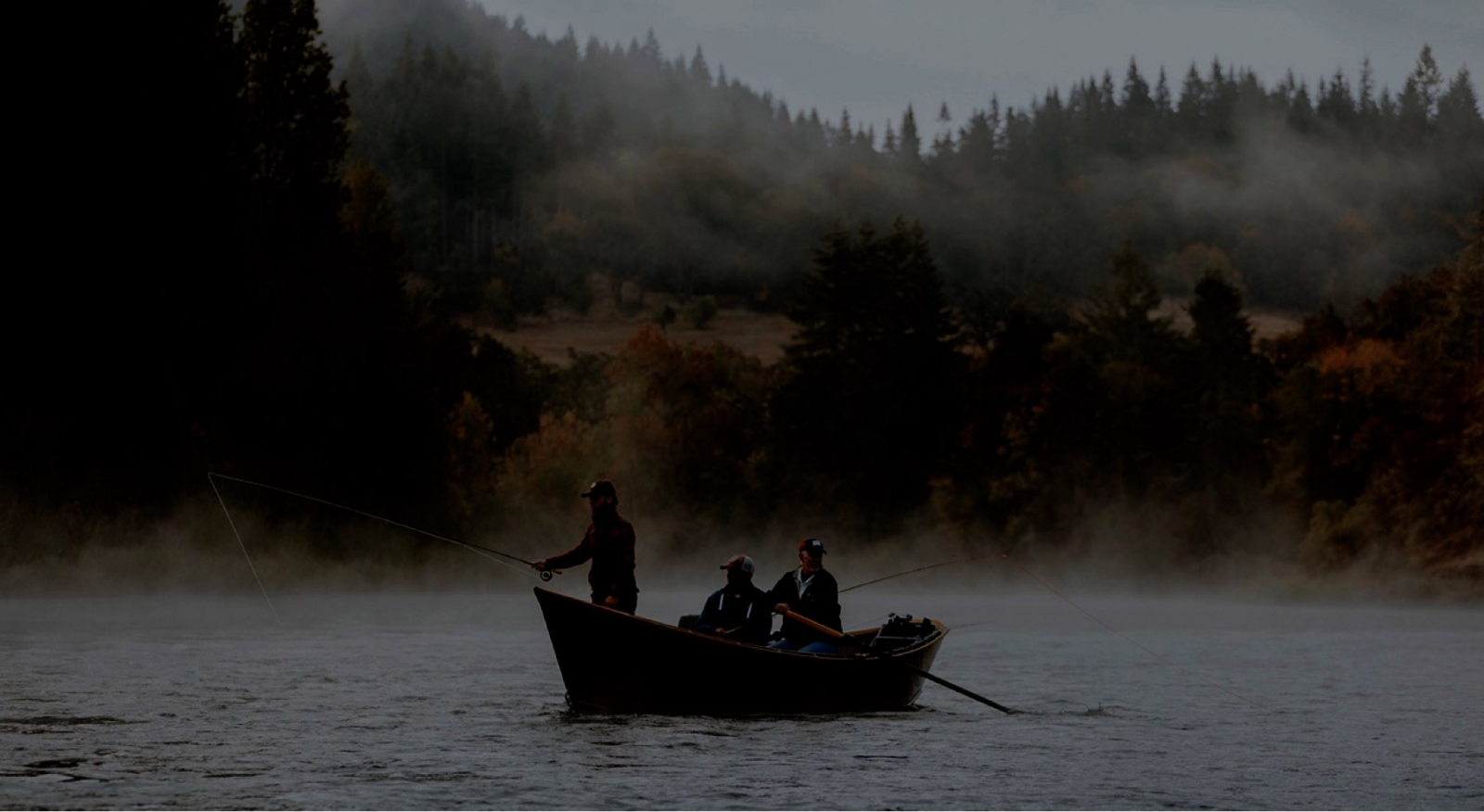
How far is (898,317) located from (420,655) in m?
60.8

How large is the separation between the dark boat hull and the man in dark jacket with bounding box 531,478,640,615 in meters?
0.61

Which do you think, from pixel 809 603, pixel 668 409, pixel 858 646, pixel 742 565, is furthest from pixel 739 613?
pixel 668 409

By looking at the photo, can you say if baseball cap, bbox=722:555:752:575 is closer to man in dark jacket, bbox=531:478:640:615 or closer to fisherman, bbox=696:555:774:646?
fisherman, bbox=696:555:774:646

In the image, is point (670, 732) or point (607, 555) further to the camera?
point (607, 555)

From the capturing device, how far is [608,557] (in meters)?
22.8

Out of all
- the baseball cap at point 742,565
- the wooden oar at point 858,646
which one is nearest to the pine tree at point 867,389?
the wooden oar at point 858,646

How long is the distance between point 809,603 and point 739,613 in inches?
39.7

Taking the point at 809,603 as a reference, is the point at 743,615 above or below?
below

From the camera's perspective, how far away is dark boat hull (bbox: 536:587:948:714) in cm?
2188

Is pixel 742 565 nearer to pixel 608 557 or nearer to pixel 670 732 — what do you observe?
pixel 608 557

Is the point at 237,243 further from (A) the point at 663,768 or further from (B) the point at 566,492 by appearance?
(B) the point at 566,492

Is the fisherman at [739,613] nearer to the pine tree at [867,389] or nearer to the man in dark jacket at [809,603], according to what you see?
the man in dark jacket at [809,603]

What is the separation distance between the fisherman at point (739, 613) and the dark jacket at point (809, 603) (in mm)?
480

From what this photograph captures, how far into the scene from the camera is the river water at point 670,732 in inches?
724
